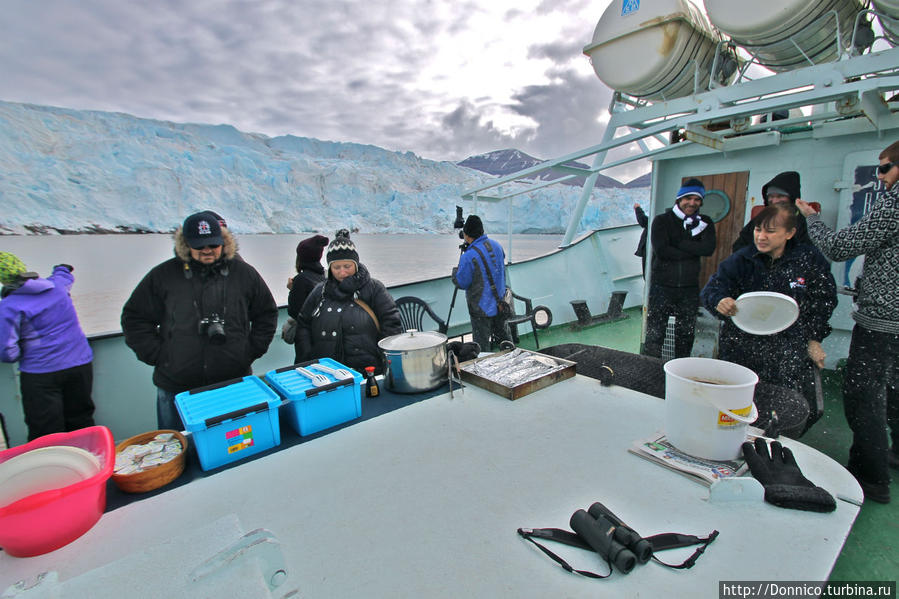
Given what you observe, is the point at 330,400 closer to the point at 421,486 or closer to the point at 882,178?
the point at 421,486

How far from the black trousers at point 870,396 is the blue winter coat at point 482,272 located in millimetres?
2386

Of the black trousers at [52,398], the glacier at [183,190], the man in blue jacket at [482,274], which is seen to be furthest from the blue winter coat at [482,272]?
the glacier at [183,190]

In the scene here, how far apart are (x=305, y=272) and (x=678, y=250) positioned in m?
3.14

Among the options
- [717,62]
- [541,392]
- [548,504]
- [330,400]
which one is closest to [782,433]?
[541,392]

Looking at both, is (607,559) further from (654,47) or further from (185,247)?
(654,47)

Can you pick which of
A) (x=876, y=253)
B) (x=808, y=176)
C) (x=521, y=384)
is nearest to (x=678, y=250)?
(x=876, y=253)

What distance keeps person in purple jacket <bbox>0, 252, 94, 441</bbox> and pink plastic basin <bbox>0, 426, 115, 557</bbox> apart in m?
2.15

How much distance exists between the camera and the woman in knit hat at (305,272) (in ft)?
10.3

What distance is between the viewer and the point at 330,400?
142cm

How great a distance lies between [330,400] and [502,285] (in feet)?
8.34

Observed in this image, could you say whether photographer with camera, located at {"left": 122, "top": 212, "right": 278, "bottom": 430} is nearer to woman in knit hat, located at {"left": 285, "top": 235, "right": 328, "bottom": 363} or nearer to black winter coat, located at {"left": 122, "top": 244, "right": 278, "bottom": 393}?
black winter coat, located at {"left": 122, "top": 244, "right": 278, "bottom": 393}

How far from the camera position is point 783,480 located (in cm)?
102

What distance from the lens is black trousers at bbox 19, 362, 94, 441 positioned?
257 centimetres

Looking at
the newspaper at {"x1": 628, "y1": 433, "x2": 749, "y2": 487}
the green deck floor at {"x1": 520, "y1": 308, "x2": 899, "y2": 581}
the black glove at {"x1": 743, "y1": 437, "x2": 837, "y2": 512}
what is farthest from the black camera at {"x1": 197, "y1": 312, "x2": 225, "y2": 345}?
the green deck floor at {"x1": 520, "y1": 308, "x2": 899, "y2": 581}
